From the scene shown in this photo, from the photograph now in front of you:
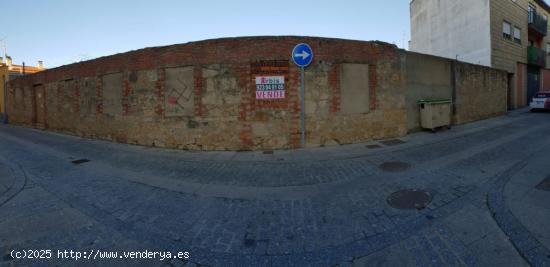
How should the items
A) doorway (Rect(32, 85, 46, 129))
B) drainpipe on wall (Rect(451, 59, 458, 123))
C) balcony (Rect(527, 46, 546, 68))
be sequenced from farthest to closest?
balcony (Rect(527, 46, 546, 68)) < doorway (Rect(32, 85, 46, 129)) < drainpipe on wall (Rect(451, 59, 458, 123))

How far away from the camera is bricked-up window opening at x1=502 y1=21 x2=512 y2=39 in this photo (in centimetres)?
1938

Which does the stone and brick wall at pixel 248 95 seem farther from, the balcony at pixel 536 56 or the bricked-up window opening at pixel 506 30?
the balcony at pixel 536 56

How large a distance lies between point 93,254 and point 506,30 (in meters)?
28.5

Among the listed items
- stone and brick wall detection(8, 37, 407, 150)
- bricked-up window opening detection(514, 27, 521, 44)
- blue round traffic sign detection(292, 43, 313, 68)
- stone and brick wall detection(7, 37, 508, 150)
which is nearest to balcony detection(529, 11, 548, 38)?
bricked-up window opening detection(514, 27, 521, 44)

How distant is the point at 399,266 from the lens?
2441mm

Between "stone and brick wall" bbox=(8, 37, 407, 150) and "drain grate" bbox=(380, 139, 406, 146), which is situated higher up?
"stone and brick wall" bbox=(8, 37, 407, 150)

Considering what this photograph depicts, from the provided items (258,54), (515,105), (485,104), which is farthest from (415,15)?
(258,54)

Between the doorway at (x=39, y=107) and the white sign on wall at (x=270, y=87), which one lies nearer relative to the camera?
the white sign on wall at (x=270, y=87)

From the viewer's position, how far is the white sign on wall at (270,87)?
8.03 metres

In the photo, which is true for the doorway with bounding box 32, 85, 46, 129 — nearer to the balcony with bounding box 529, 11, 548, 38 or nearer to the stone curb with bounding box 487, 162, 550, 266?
the stone curb with bounding box 487, 162, 550, 266

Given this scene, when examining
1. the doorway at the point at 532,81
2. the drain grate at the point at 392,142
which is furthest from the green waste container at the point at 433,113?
the doorway at the point at 532,81

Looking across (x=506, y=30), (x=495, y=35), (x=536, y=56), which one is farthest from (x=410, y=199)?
(x=536, y=56)

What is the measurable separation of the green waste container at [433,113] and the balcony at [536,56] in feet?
66.2

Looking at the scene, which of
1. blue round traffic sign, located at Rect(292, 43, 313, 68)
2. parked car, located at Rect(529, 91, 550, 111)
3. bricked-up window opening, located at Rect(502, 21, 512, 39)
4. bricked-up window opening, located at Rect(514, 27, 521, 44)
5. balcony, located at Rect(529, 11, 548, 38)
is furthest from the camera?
balcony, located at Rect(529, 11, 548, 38)
